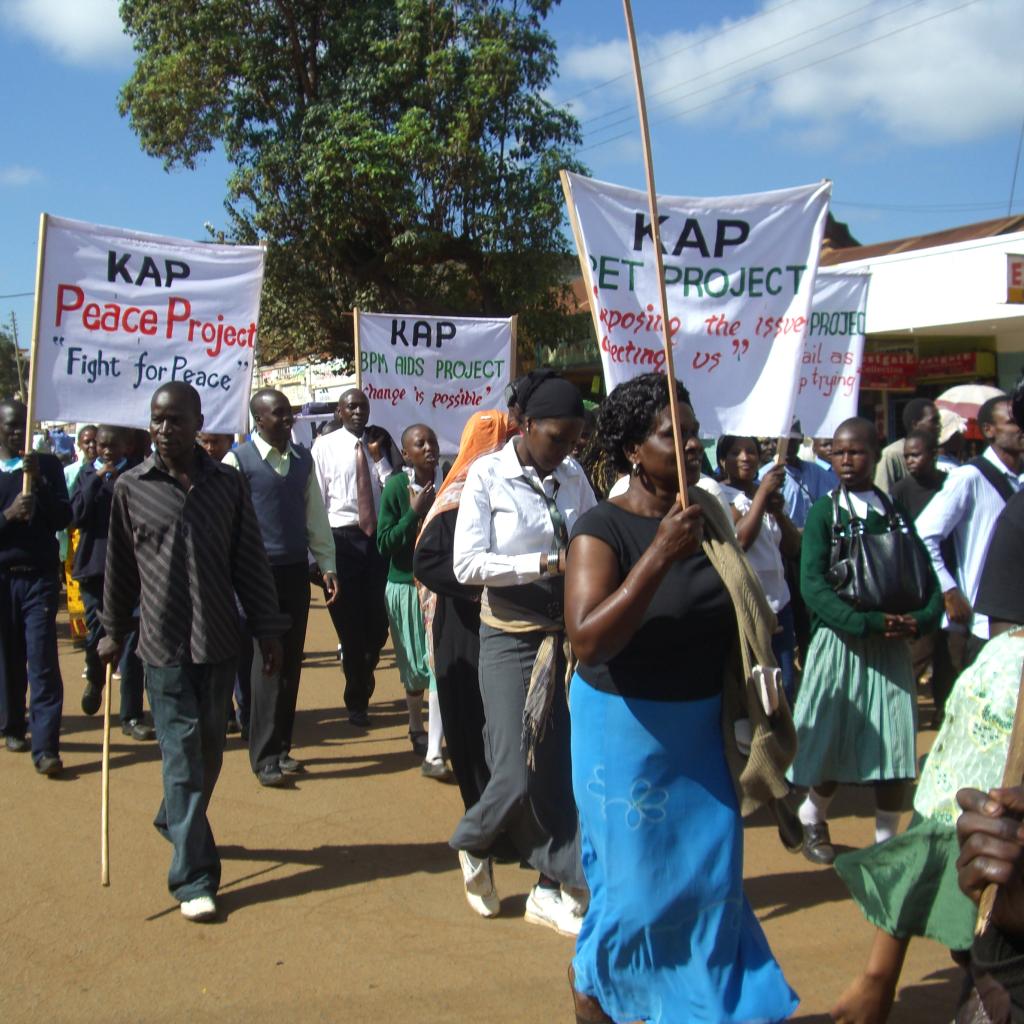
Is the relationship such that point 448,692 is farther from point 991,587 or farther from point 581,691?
point 991,587

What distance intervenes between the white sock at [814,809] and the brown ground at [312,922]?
0.62ft

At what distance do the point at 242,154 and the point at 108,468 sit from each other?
671 inches

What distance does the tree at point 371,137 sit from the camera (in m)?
21.4

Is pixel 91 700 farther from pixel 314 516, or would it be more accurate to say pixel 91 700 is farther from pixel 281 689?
pixel 314 516

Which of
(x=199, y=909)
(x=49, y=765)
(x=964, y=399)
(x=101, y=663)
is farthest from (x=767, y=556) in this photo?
(x=964, y=399)

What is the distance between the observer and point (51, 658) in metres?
6.46

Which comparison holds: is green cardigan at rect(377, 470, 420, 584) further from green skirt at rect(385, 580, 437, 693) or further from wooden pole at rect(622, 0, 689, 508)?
wooden pole at rect(622, 0, 689, 508)

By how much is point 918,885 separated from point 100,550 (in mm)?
6216

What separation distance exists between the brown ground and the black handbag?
1189mm

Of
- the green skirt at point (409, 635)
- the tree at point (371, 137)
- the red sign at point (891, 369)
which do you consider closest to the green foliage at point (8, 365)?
the tree at point (371, 137)

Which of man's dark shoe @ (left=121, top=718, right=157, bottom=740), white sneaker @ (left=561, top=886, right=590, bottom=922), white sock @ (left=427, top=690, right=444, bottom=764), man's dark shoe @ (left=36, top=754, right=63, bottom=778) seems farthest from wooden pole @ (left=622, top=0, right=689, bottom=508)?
man's dark shoe @ (left=121, top=718, right=157, bottom=740)

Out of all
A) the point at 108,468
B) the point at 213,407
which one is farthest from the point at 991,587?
the point at 108,468

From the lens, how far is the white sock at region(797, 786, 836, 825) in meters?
5.03

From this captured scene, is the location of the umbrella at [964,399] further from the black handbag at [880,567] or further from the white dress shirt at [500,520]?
the white dress shirt at [500,520]
